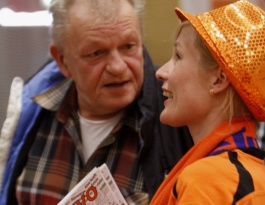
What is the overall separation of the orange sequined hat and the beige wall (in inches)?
39.0

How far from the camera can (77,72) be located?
223 centimetres

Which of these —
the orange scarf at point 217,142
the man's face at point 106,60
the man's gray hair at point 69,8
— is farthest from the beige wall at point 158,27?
the orange scarf at point 217,142

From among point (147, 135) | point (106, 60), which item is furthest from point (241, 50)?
point (106, 60)

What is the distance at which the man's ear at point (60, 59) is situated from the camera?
7.55 ft

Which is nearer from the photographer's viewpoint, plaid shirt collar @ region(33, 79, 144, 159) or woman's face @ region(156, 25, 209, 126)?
woman's face @ region(156, 25, 209, 126)

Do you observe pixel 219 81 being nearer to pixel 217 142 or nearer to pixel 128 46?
pixel 217 142

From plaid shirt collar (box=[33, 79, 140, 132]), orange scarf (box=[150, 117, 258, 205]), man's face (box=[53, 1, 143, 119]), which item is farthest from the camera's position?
plaid shirt collar (box=[33, 79, 140, 132])

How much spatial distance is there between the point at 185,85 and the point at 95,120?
33.8 inches

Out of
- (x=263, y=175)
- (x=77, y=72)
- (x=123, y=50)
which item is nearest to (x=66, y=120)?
(x=77, y=72)

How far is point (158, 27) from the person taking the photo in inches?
96.6

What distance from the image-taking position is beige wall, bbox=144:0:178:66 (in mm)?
2387

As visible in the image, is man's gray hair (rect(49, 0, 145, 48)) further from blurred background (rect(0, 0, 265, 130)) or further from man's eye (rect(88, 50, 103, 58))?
blurred background (rect(0, 0, 265, 130))

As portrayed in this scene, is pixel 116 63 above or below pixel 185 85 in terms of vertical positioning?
below

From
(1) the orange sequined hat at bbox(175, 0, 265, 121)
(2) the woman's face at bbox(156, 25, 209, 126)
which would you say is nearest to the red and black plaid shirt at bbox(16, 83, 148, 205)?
(2) the woman's face at bbox(156, 25, 209, 126)
